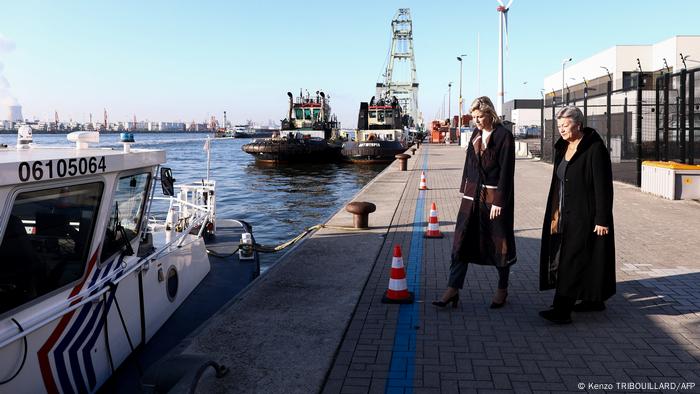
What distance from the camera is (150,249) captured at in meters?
5.26

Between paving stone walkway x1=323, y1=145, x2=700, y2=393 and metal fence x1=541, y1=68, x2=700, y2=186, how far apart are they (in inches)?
281

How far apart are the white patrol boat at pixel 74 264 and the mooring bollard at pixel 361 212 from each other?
5190 millimetres

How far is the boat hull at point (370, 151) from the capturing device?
42219 mm

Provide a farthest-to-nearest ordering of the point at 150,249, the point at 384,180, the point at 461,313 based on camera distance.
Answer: the point at 384,180, the point at 461,313, the point at 150,249

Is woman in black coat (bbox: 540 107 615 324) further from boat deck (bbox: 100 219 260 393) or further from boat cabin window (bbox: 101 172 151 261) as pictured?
boat cabin window (bbox: 101 172 151 261)

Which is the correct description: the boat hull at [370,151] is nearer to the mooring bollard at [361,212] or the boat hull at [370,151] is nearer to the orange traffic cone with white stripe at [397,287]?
the mooring bollard at [361,212]

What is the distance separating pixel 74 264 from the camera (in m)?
3.98

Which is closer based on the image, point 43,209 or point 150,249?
point 43,209

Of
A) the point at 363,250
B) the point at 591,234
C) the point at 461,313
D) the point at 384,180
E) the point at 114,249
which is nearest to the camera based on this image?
the point at 114,249

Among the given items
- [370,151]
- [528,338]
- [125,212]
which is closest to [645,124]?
[370,151]

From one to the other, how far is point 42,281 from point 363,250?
17.6 ft

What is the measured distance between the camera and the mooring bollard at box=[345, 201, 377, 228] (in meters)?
10.2

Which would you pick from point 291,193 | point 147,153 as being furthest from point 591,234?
point 291,193

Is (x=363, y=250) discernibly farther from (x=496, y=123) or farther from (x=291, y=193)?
(x=291, y=193)
